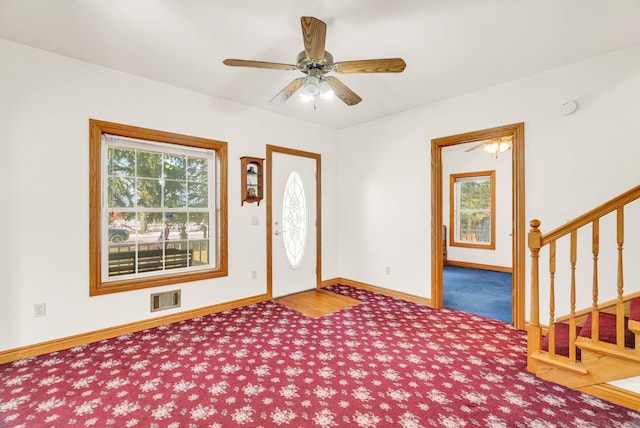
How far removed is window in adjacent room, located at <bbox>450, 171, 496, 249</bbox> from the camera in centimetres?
637

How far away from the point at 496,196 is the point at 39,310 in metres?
7.18

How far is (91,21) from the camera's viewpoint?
2.27 m

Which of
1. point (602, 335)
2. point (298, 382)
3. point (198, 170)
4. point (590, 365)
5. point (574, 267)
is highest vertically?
point (198, 170)

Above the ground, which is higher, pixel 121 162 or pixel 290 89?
pixel 290 89

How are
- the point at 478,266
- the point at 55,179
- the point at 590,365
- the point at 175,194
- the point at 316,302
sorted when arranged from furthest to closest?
the point at 478,266, the point at 316,302, the point at 175,194, the point at 55,179, the point at 590,365

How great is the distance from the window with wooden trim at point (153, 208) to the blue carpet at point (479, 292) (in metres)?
3.16

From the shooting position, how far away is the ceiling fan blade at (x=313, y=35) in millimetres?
1819

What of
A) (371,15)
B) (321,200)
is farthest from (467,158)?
(371,15)

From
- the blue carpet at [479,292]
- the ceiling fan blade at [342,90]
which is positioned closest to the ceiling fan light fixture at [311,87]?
the ceiling fan blade at [342,90]

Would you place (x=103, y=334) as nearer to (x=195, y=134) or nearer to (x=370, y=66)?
(x=195, y=134)

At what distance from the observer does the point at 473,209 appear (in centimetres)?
668

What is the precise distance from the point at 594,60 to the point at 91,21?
4.27 meters

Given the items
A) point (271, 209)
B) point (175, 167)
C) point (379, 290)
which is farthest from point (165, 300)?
point (379, 290)

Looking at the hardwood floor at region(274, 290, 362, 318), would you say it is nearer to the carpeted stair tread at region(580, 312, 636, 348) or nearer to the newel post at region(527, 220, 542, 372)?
the newel post at region(527, 220, 542, 372)
